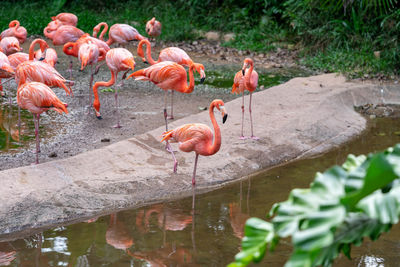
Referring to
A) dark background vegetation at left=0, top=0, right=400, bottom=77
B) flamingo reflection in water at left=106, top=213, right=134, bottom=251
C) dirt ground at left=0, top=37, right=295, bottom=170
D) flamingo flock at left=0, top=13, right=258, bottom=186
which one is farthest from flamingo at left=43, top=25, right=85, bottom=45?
flamingo reflection in water at left=106, top=213, right=134, bottom=251

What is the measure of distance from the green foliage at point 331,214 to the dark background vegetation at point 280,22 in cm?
725

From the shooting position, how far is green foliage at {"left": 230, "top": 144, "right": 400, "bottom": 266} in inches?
49.2

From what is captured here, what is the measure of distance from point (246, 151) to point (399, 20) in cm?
489

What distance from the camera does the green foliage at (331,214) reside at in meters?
1.25

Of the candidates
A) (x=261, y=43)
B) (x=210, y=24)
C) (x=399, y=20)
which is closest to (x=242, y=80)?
(x=399, y=20)

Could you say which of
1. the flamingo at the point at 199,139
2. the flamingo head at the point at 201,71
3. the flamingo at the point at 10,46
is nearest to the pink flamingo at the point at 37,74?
the flamingo head at the point at 201,71

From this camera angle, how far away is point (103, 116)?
6777mm

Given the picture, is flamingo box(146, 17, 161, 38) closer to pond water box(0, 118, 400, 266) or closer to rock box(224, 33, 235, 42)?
rock box(224, 33, 235, 42)

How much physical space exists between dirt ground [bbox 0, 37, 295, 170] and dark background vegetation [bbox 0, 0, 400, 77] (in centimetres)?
84

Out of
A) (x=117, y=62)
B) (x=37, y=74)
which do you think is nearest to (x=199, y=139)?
(x=37, y=74)

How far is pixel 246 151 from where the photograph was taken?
5480 millimetres

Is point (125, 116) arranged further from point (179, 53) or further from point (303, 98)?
point (303, 98)

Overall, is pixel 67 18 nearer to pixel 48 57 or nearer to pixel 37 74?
pixel 48 57

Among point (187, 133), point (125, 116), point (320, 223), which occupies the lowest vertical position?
point (125, 116)
